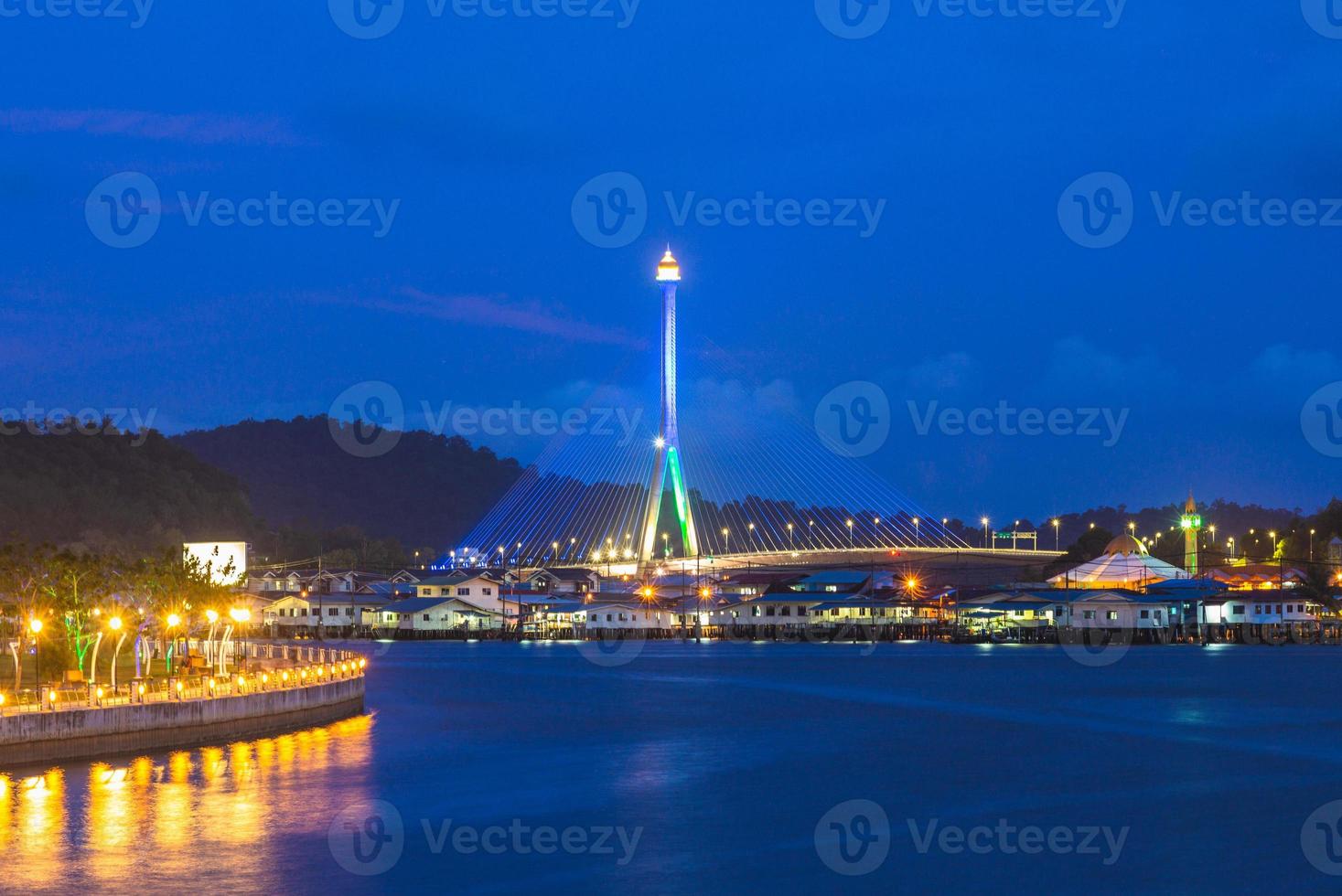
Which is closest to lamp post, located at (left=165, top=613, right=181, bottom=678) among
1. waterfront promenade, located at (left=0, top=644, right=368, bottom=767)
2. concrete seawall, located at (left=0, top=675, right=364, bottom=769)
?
waterfront promenade, located at (left=0, top=644, right=368, bottom=767)

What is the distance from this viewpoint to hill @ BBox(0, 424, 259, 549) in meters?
87.3

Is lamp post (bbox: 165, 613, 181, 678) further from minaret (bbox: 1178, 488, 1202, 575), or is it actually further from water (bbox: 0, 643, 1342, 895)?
minaret (bbox: 1178, 488, 1202, 575)

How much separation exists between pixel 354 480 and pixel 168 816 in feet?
453

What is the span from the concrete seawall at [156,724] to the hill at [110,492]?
5404cm

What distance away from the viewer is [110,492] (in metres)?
93.7

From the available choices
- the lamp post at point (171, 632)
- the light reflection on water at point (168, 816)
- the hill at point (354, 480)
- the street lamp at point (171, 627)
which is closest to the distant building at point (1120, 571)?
the lamp post at point (171, 632)

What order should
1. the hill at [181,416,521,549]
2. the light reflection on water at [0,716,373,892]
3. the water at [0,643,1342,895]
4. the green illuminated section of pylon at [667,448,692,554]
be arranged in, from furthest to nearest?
the hill at [181,416,521,549]
the green illuminated section of pylon at [667,448,692,554]
the water at [0,643,1342,895]
the light reflection on water at [0,716,373,892]

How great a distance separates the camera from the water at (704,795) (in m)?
17.2

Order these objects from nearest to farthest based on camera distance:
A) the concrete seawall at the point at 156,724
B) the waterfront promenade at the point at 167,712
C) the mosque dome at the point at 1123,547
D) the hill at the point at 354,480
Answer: the concrete seawall at the point at 156,724 < the waterfront promenade at the point at 167,712 < the mosque dome at the point at 1123,547 < the hill at the point at 354,480

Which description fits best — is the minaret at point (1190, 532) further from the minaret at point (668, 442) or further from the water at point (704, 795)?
the water at point (704, 795)

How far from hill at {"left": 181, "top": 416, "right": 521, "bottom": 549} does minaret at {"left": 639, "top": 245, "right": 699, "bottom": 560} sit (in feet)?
229

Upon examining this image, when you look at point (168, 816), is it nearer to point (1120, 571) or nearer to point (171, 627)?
point (171, 627)

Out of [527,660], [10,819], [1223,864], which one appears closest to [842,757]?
[1223,864]

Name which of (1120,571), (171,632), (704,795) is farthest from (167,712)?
(1120,571)
